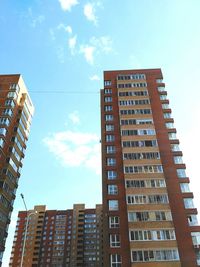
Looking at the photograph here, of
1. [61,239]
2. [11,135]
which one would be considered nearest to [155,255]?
[11,135]

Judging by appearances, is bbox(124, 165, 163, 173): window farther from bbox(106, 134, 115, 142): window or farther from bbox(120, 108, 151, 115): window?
bbox(120, 108, 151, 115): window

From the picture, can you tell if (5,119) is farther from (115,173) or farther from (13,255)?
(13,255)

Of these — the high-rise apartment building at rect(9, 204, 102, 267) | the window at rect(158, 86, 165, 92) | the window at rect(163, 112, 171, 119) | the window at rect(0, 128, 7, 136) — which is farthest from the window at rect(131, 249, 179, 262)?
the high-rise apartment building at rect(9, 204, 102, 267)

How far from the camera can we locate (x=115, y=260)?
150ft

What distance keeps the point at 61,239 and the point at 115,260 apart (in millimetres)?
90075

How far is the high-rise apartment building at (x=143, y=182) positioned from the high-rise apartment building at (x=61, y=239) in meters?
79.0

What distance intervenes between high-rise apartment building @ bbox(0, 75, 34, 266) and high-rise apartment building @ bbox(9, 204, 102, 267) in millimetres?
65162

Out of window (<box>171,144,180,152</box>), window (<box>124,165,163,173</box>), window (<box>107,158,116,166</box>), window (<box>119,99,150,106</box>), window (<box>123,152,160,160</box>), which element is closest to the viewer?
window (<box>124,165,163,173</box>)

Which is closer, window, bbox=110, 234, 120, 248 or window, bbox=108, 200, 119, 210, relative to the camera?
window, bbox=110, 234, 120, 248

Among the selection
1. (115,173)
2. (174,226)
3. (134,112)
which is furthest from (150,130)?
(174,226)

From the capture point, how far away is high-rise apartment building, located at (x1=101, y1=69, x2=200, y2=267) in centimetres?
4553

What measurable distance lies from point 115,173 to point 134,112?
15.5 meters

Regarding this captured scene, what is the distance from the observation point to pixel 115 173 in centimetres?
5588

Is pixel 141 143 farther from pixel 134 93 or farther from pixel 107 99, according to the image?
pixel 107 99
